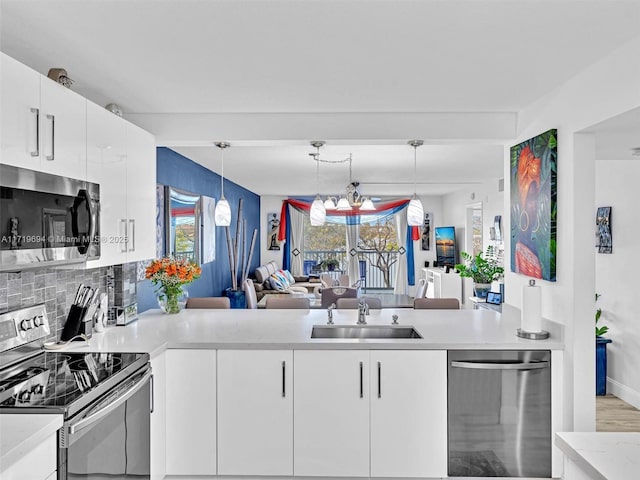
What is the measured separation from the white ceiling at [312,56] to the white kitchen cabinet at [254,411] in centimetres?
149

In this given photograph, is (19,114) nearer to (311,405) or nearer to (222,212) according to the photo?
(222,212)

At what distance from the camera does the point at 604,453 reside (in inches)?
44.2

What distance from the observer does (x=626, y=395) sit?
3908 mm

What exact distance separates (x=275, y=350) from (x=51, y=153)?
58.5 inches

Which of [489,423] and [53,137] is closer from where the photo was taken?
[53,137]

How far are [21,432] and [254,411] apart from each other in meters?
1.35

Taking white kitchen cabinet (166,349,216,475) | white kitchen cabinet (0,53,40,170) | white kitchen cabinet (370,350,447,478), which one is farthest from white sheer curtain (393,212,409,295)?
white kitchen cabinet (0,53,40,170)

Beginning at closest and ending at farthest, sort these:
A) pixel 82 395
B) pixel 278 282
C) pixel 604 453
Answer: pixel 604 453, pixel 82 395, pixel 278 282

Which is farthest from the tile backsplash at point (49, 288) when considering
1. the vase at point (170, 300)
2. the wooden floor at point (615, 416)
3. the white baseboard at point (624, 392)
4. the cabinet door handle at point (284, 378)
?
the white baseboard at point (624, 392)

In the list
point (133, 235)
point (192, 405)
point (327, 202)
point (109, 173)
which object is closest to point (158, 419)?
point (192, 405)

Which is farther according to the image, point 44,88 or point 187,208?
point 187,208

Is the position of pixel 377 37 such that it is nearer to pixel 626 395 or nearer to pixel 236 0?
pixel 236 0

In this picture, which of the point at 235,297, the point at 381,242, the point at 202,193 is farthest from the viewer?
the point at 381,242

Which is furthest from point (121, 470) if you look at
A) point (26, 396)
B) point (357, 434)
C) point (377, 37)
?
point (377, 37)
